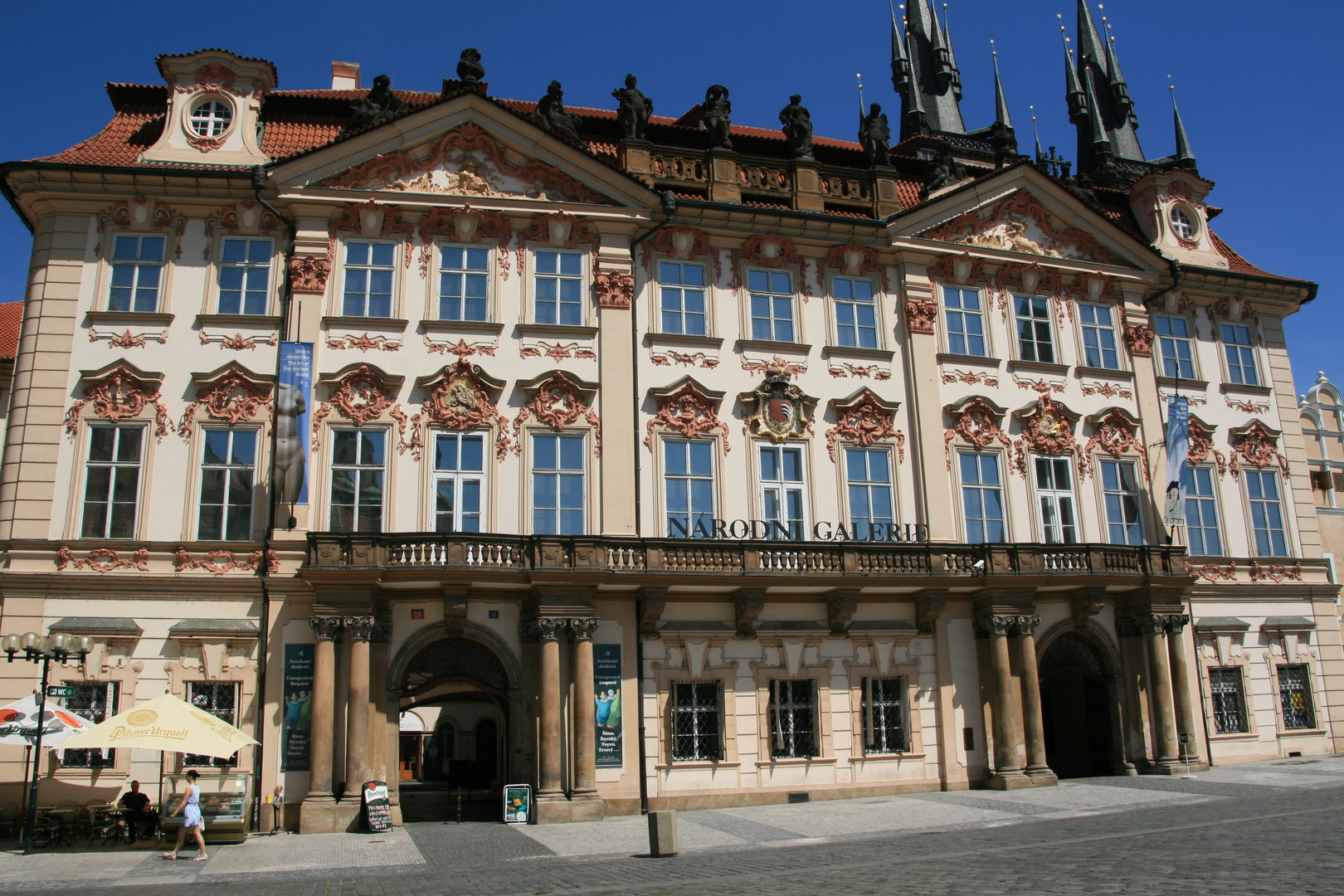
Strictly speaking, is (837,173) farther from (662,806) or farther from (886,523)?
(662,806)

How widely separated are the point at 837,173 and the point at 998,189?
458cm

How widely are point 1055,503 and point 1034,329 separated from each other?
15.7 ft

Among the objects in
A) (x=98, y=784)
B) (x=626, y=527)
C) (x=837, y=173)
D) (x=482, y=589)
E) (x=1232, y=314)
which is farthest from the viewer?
(x=1232, y=314)

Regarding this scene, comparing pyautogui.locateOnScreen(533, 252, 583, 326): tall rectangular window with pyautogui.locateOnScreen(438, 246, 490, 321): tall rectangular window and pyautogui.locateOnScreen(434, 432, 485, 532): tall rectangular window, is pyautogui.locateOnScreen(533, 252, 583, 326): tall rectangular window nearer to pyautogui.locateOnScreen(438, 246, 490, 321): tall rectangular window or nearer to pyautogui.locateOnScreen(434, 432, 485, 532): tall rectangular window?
pyautogui.locateOnScreen(438, 246, 490, 321): tall rectangular window

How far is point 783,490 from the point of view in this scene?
83.7ft

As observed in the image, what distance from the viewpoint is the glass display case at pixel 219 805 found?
739 inches

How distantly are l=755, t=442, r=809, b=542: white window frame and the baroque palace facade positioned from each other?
113 millimetres

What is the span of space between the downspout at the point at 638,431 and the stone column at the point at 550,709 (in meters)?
1.96

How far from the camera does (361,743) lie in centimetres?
2092

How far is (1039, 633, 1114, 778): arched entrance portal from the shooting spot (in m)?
27.0

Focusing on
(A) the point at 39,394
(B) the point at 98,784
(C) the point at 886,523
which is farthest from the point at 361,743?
(C) the point at 886,523

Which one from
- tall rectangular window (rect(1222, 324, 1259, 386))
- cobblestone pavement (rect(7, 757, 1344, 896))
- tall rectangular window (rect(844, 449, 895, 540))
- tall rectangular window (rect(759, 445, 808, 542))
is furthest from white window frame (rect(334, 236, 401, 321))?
tall rectangular window (rect(1222, 324, 1259, 386))

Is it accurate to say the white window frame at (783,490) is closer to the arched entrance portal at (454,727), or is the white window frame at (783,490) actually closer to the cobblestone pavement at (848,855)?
the cobblestone pavement at (848,855)

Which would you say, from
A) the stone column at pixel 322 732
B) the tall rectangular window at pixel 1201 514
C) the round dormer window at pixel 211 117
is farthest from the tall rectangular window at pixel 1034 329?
the round dormer window at pixel 211 117
